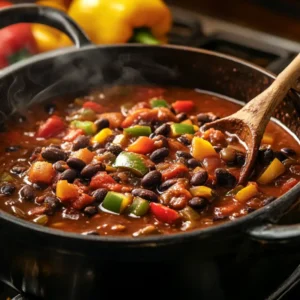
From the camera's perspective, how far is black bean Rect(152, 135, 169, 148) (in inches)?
88.4

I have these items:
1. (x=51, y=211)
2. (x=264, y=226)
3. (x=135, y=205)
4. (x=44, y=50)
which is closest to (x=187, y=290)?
(x=264, y=226)

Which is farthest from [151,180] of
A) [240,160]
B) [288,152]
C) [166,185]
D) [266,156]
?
[288,152]

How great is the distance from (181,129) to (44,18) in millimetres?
833

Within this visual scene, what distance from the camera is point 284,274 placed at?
1.72 meters

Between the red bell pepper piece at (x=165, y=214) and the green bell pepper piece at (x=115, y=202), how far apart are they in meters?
0.09

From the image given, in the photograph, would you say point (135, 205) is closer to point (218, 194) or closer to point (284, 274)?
point (218, 194)

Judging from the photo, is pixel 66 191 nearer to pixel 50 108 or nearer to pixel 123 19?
pixel 50 108

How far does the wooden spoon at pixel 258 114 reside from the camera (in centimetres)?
214

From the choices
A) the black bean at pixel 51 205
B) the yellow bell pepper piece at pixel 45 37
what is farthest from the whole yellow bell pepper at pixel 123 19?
the black bean at pixel 51 205

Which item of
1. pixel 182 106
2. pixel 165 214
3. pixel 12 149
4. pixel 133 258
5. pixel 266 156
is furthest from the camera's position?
pixel 182 106

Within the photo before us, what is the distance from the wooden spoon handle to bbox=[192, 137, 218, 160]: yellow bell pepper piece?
0.51ft

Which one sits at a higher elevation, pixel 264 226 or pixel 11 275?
pixel 264 226

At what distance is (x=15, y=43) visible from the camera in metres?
3.40

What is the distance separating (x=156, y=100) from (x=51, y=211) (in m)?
0.90
